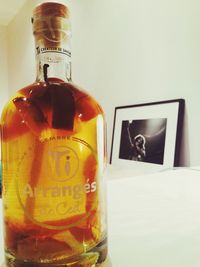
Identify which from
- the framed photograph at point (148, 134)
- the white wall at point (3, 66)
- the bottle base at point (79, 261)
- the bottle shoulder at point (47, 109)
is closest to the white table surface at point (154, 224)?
the bottle base at point (79, 261)

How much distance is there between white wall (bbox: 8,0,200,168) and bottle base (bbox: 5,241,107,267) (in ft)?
2.97

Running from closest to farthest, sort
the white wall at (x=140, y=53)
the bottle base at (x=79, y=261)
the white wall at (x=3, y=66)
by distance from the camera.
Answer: the bottle base at (x=79, y=261) < the white wall at (x=140, y=53) < the white wall at (x=3, y=66)

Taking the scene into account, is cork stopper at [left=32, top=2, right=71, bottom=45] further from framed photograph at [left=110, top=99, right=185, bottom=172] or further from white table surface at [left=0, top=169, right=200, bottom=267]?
framed photograph at [left=110, top=99, right=185, bottom=172]

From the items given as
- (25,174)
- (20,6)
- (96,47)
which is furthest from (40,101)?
(20,6)

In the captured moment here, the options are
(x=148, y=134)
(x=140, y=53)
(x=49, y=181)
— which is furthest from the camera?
(x=140, y=53)

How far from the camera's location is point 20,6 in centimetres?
283

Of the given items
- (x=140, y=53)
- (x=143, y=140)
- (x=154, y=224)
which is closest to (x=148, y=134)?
(x=143, y=140)

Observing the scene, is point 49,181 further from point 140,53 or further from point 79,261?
point 140,53

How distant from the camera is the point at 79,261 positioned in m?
0.24

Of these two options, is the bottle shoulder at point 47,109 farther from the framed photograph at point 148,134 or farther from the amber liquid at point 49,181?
the framed photograph at point 148,134

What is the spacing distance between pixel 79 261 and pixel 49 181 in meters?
0.08

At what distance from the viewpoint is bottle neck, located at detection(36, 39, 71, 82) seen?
0.26m

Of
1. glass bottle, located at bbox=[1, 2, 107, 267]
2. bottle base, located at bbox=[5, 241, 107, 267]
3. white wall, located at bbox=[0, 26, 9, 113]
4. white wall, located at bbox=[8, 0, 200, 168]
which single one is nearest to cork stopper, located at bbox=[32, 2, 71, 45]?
glass bottle, located at bbox=[1, 2, 107, 267]

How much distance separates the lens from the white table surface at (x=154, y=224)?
29 centimetres
